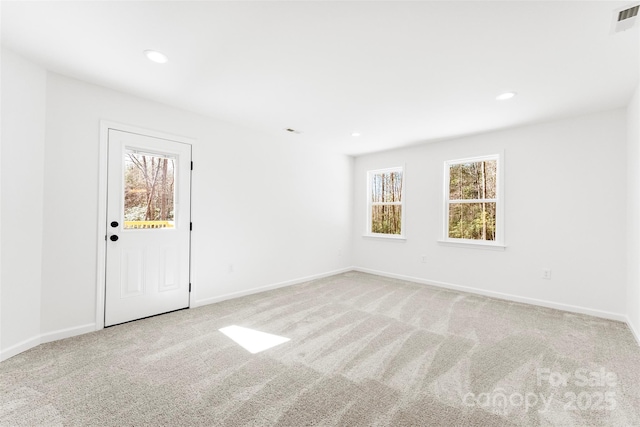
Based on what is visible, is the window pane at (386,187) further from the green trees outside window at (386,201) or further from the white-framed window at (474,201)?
the white-framed window at (474,201)

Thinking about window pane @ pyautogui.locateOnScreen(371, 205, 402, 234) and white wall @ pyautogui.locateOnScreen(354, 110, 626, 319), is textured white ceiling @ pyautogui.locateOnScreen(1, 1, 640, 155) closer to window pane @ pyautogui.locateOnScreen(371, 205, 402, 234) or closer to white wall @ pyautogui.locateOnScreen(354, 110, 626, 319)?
white wall @ pyautogui.locateOnScreen(354, 110, 626, 319)

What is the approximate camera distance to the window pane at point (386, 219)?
539 centimetres

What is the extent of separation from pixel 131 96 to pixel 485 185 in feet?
16.0

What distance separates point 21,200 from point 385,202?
5021mm

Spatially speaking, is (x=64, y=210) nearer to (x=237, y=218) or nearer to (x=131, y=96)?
(x=131, y=96)

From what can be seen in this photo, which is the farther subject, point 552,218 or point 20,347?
point 552,218

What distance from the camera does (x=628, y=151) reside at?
313 centimetres

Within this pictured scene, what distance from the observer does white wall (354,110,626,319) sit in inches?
129

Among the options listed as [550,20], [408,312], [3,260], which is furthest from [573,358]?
[3,260]

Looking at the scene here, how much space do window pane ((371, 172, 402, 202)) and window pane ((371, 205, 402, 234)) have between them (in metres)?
0.17

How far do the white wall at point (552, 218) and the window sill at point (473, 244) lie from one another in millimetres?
67

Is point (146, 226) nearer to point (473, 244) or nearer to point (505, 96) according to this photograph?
point (505, 96)

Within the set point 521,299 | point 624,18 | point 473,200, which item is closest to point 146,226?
point 624,18

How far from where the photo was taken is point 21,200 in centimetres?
234
